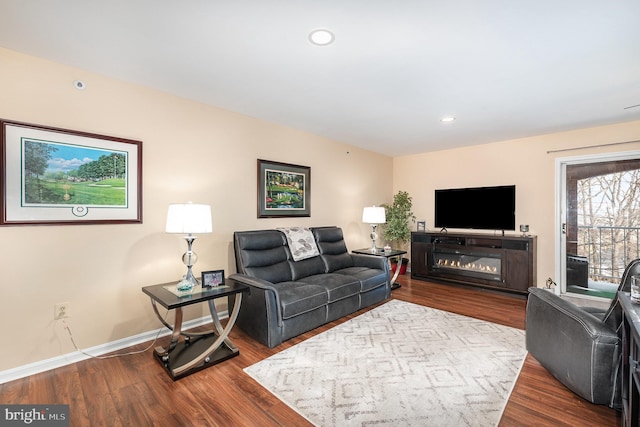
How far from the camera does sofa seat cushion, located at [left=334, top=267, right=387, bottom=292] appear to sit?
3465 mm

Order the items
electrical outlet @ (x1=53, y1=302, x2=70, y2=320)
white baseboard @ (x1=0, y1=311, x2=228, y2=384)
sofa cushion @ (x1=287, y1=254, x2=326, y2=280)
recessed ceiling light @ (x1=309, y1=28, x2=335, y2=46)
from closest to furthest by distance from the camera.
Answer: recessed ceiling light @ (x1=309, y1=28, x2=335, y2=46)
white baseboard @ (x1=0, y1=311, x2=228, y2=384)
electrical outlet @ (x1=53, y1=302, x2=70, y2=320)
sofa cushion @ (x1=287, y1=254, x2=326, y2=280)

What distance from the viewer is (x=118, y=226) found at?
2.55 metres

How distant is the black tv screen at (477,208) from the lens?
14.7ft

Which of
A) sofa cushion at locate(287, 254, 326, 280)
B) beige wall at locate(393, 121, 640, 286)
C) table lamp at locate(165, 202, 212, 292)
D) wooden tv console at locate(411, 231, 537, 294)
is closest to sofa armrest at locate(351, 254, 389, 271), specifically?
sofa cushion at locate(287, 254, 326, 280)

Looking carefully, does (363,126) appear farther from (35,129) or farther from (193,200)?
(35,129)

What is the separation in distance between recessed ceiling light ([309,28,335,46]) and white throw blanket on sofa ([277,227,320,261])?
2.16 meters

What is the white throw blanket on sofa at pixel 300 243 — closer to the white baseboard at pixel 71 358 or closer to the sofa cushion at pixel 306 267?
Result: the sofa cushion at pixel 306 267

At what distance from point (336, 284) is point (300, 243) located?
→ 2.43ft

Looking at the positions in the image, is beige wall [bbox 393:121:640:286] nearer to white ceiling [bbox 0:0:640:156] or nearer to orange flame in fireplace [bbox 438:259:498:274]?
white ceiling [bbox 0:0:640:156]

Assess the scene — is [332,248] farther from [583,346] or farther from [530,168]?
[530,168]

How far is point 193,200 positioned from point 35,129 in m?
1.27

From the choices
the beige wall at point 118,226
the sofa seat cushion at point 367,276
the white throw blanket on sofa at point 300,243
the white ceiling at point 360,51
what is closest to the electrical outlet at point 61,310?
the beige wall at point 118,226

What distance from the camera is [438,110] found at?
10.8 feet

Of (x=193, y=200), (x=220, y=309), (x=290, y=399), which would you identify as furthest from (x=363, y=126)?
(x=290, y=399)
